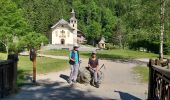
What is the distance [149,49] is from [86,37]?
64257 millimetres

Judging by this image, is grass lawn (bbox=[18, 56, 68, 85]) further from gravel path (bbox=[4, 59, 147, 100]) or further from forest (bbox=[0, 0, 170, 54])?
forest (bbox=[0, 0, 170, 54])

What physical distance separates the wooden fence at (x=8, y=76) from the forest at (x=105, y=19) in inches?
875

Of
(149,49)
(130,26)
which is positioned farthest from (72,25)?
(130,26)

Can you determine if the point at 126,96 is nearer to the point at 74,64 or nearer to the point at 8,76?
the point at 8,76

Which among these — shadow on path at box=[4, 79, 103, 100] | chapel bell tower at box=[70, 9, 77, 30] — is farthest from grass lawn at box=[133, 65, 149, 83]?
chapel bell tower at box=[70, 9, 77, 30]

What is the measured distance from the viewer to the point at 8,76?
12.9 metres

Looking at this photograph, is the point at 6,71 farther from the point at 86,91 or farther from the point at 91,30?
the point at 91,30

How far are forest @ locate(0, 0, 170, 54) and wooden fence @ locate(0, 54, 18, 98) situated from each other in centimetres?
2221

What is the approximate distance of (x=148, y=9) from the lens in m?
34.9

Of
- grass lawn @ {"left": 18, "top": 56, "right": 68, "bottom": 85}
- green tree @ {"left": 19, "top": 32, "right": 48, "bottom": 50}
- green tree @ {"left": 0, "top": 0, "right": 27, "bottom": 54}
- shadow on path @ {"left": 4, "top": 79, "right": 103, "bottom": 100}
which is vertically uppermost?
green tree @ {"left": 0, "top": 0, "right": 27, "bottom": 54}

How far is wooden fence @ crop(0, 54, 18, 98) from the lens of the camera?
12.1 meters

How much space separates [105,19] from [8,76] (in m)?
128

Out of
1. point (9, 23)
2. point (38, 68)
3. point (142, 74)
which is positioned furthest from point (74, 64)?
point (9, 23)

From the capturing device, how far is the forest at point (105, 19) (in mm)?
35281
